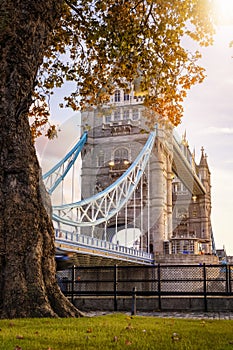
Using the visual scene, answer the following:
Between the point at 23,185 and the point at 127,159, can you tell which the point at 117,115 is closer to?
the point at 127,159

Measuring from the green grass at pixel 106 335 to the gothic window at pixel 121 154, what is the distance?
170ft

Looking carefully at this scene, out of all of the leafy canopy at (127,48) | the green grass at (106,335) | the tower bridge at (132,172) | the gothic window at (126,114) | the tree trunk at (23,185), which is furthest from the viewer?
the gothic window at (126,114)

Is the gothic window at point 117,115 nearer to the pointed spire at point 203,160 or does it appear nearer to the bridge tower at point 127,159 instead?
the bridge tower at point 127,159

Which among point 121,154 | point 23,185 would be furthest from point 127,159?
point 23,185

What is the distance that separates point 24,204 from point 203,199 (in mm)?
78192

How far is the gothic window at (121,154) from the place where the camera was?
5800 cm

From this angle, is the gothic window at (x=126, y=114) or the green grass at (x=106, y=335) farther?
the gothic window at (x=126, y=114)

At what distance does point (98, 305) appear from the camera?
42.1 ft

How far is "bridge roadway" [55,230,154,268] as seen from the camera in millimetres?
25344

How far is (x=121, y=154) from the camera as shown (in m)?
58.2

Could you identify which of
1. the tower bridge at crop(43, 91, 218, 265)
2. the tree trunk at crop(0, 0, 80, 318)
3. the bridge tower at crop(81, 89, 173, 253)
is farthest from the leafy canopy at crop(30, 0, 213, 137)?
the bridge tower at crop(81, 89, 173, 253)

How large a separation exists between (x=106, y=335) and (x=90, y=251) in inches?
929

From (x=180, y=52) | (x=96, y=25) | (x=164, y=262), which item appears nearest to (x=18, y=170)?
(x=96, y=25)

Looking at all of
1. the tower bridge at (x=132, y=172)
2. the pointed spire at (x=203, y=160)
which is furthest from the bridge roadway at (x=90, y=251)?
the pointed spire at (x=203, y=160)
